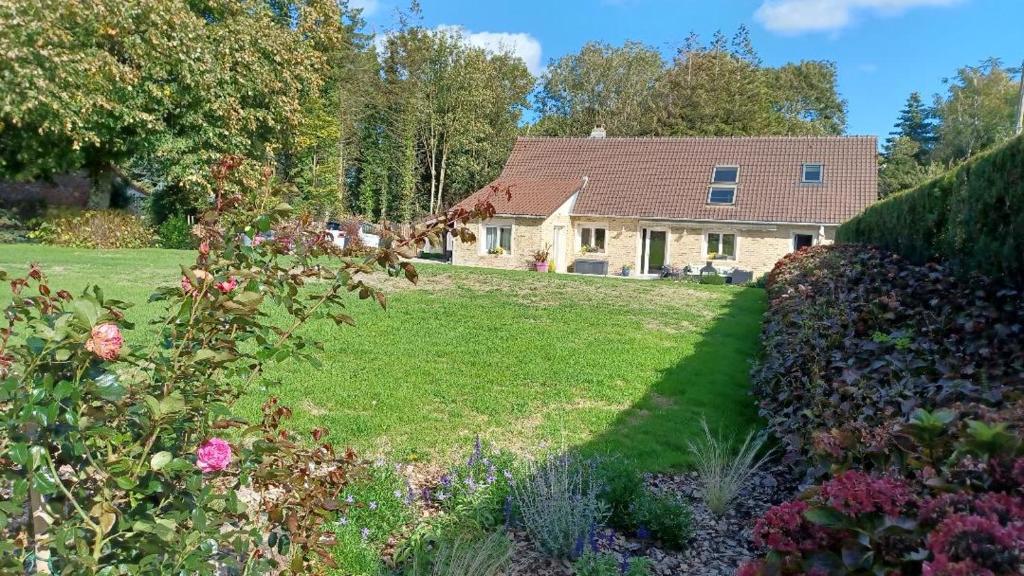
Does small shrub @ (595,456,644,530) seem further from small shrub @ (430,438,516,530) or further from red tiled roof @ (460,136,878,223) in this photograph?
red tiled roof @ (460,136,878,223)

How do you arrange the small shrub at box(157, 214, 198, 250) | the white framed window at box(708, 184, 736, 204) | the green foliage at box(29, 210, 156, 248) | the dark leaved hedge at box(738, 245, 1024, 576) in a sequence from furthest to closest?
the white framed window at box(708, 184, 736, 204), the small shrub at box(157, 214, 198, 250), the green foliage at box(29, 210, 156, 248), the dark leaved hedge at box(738, 245, 1024, 576)

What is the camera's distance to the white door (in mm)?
24719

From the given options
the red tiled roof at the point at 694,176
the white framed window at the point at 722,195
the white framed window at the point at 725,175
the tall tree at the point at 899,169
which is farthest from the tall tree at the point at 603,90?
the tall tree at the point at 899,169

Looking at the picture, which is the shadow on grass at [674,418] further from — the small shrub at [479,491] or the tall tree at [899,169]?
the tall tree at [899,169]

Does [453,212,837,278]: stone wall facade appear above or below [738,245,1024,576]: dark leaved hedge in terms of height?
above

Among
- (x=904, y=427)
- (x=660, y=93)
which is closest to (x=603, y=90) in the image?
(x=660, y=93)

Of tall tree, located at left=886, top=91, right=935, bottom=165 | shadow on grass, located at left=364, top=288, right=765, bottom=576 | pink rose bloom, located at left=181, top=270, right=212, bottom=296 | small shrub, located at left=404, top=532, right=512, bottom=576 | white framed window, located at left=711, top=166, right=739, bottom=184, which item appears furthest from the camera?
tall tree, located at left=886, top=91, right=935, bottom=165

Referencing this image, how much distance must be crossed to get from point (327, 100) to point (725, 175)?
2028cm

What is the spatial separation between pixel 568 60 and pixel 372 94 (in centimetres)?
1377

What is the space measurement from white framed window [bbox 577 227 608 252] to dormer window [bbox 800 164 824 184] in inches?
301

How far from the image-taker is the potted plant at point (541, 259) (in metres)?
23.6

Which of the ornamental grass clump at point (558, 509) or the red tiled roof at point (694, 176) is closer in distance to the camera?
the ornamental grass clump at point (558, 509)

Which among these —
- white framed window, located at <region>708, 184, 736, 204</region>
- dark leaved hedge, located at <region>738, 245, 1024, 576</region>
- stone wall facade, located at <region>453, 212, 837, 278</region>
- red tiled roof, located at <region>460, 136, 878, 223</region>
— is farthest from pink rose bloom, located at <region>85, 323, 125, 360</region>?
white framed window, located at <region>708, 184, 736, 204</region>

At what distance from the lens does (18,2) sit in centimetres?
1672
